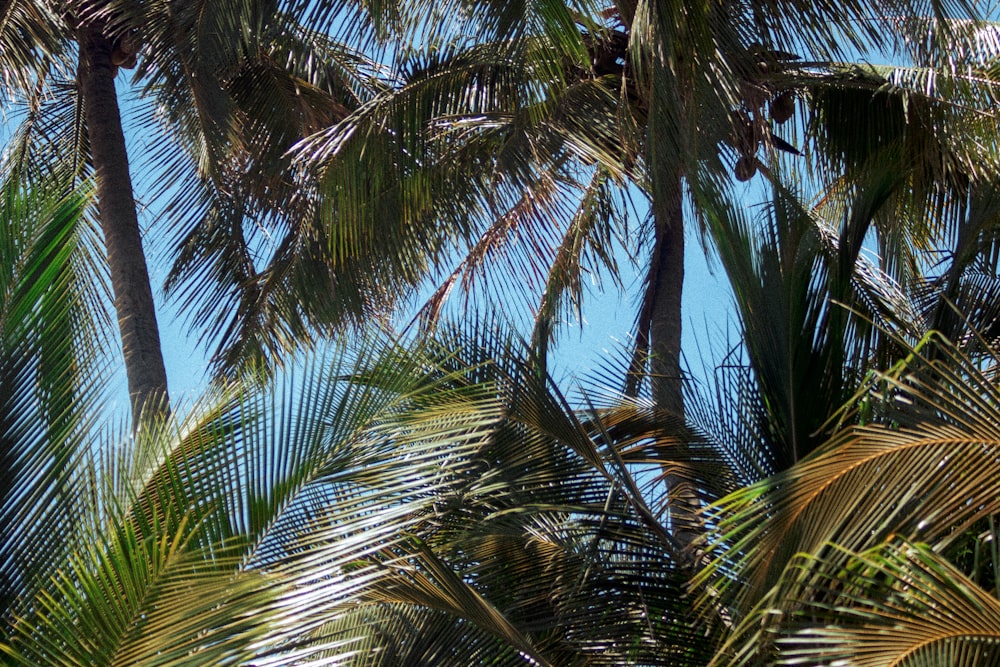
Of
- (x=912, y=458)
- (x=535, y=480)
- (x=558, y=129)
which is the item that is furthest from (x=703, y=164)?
(x=912, y=458)

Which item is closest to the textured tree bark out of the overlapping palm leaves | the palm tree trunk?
the overlapping palm leaves

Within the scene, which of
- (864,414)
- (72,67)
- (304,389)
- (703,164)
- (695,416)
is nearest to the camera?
(304,389)

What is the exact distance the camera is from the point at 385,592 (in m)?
4.79

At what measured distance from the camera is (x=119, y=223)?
8359mm

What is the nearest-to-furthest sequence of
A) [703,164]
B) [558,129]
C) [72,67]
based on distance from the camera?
[703,164] → [558,129] → [72,67]

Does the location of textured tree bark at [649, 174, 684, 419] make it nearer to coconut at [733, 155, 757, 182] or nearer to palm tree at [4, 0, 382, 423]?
coconut at [733, 155, 757, 182]

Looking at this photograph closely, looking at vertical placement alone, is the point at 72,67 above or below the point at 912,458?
above

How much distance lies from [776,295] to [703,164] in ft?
4.77

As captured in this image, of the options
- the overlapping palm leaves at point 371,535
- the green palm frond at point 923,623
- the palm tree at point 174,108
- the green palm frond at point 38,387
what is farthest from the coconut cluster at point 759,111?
the green palm frond at point 38,387

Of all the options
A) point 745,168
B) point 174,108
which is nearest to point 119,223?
point 174,108

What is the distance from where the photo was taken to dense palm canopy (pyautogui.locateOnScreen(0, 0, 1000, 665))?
3770mm

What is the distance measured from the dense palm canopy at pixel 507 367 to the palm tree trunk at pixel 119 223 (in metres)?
0.26

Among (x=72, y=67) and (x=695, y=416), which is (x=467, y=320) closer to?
(x=695, y=416)

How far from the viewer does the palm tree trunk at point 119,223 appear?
25.4 ft
